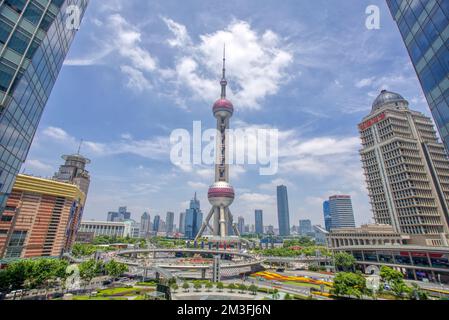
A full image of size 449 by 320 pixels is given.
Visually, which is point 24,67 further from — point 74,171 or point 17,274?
point 74,171

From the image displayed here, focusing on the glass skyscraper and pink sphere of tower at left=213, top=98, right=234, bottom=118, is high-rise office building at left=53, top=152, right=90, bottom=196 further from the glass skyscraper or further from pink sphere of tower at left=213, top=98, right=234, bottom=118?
the glass skyscraper

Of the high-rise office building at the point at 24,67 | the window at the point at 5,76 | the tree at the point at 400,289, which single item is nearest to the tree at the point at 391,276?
the tree at the point at 400,289

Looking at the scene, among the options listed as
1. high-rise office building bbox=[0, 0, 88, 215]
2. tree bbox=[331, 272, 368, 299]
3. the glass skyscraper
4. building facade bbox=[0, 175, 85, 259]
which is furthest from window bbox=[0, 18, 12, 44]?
building facade bbox=[0, 175, 85, 259]

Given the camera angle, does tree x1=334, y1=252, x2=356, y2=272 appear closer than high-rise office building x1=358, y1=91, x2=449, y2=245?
Yes

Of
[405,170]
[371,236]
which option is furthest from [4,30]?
[405,170]

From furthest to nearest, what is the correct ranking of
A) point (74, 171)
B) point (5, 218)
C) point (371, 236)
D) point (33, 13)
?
point (74, 171) → point (371, 236) → point (5, 218) → point (33, 13)
